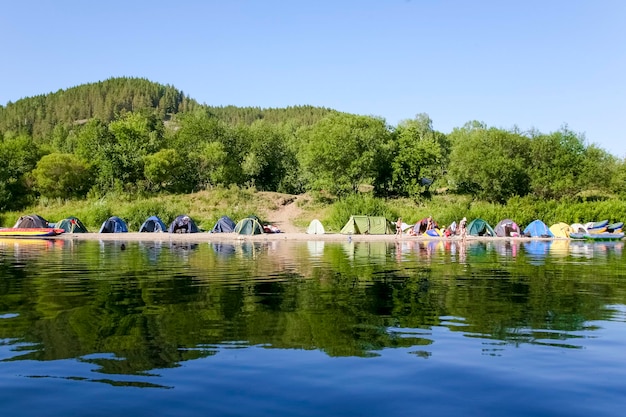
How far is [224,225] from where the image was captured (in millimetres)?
53438

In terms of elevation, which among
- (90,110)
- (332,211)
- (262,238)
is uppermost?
(90,110)

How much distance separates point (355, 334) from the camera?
10734 millimetres

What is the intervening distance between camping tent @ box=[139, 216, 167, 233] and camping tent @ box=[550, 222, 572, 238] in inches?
1425

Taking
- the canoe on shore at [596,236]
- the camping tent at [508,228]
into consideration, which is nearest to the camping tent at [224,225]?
the camping tent at [508,228]

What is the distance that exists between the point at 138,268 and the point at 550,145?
6354 cm

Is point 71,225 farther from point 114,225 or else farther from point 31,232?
point 31,232

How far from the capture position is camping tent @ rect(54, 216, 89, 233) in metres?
53.7

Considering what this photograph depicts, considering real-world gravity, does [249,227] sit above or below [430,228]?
above

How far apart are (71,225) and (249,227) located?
718 inches

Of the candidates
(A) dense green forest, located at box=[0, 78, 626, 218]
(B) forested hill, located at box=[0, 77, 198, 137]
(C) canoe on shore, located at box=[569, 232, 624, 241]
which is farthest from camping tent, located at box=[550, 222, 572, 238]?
(B) forested hill, located at box=[0, 77, 198, 137]

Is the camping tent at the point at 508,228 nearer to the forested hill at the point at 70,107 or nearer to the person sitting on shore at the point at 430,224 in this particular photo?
the person sitting on shore at the point at 430,224

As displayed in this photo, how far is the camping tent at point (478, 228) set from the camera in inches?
1955

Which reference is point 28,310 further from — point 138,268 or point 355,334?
point 138,268

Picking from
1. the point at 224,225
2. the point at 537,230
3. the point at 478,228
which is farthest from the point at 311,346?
the point at 224,225
